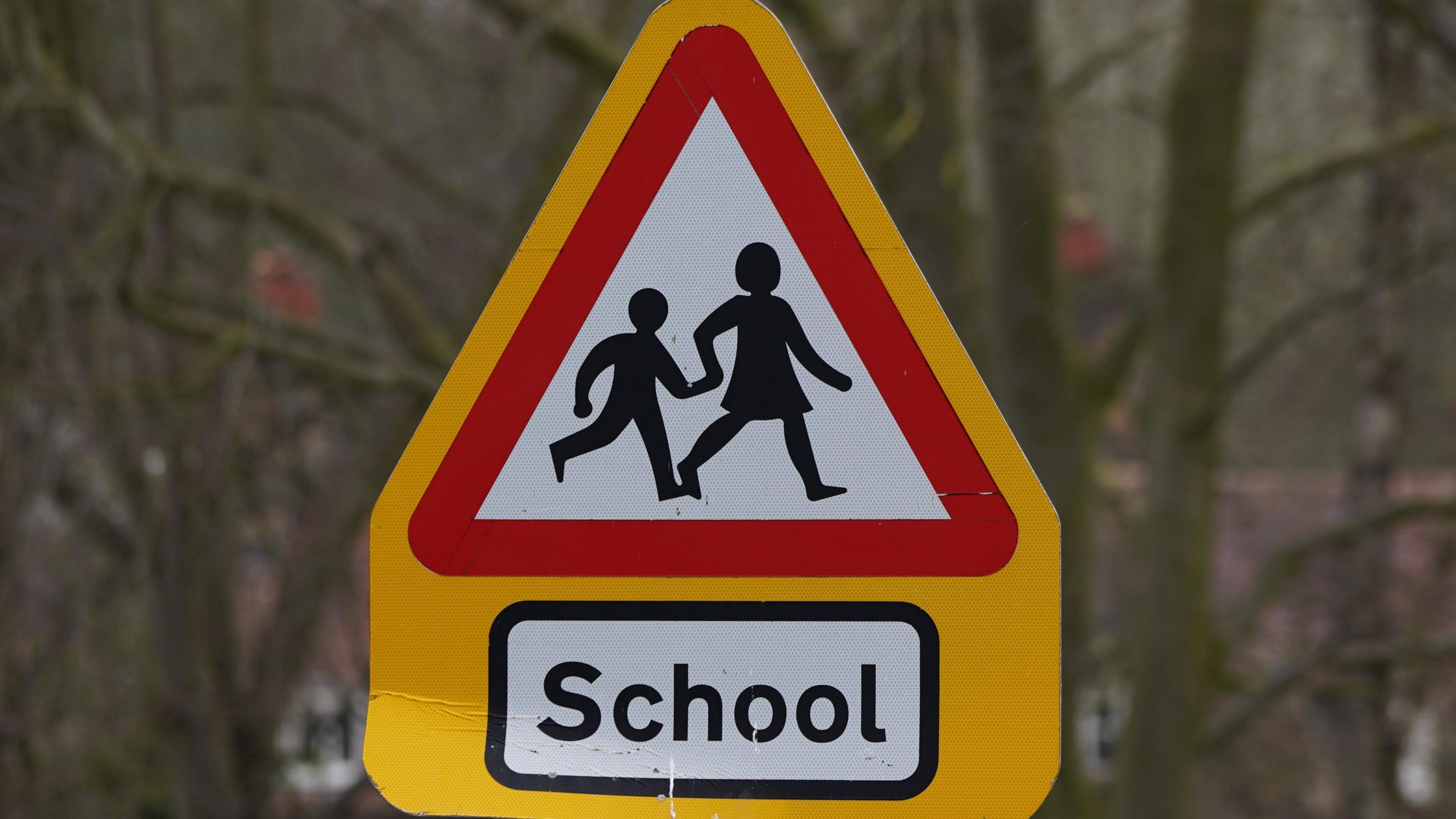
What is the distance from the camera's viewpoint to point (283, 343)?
4152 mm

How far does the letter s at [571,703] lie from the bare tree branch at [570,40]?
11.5 feet

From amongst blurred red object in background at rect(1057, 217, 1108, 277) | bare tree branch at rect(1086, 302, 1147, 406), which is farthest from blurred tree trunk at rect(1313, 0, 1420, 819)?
blurred red object in background at rect(1057, 217, 1108, 277)

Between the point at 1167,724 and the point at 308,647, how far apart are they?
3135 millimetres

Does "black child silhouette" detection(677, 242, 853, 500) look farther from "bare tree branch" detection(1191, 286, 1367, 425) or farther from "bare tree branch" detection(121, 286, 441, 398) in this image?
"bare tree branch" detection(1191, 286, 1367, 425)

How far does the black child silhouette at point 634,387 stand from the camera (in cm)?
134

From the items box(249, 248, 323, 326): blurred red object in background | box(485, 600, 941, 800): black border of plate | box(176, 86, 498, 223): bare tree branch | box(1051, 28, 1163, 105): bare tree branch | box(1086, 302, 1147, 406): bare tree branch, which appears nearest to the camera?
box(485, 600, 941, 800): black border of plate

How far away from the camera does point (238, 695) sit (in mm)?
5000

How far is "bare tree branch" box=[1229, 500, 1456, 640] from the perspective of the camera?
4.73 meters

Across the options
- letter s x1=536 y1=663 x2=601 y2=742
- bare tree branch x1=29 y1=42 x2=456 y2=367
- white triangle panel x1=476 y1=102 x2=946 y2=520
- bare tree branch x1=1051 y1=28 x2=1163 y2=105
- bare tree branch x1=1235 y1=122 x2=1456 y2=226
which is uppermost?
bare tree branch x1=1051 y1=28 x2=1163 y2=105

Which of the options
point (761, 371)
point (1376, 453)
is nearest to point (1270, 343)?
point (1376, 453)

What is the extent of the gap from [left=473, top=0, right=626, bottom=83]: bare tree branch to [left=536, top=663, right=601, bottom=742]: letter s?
138 inches

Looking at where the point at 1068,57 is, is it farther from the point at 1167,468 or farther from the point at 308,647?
the point at 308,647

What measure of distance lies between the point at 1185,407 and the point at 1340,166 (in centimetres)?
108

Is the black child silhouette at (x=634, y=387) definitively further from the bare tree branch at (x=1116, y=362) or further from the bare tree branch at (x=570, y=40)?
the bare tree branch at (x=1116, y=362)
